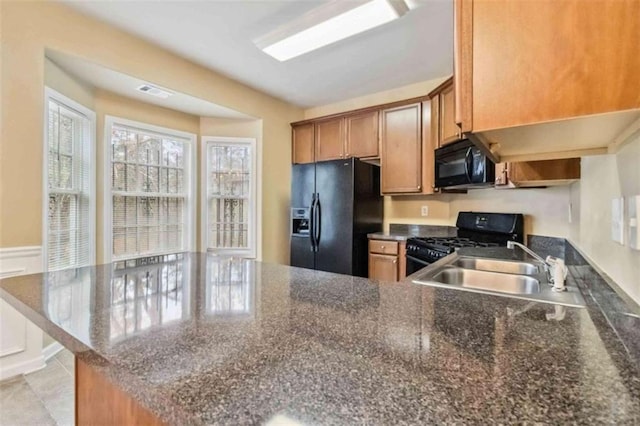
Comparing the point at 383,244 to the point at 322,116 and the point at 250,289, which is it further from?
the point at 250,289

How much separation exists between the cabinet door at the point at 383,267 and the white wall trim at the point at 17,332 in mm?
2860

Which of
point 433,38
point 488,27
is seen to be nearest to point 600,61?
point 488,27

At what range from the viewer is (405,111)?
353cm

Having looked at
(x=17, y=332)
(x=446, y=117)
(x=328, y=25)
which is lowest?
(x=17, y=332)

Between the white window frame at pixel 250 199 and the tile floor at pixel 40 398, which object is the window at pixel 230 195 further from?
the tile floor at pixel 40 398

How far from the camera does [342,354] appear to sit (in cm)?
62

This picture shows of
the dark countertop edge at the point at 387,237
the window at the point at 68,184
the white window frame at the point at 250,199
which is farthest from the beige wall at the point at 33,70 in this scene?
the dark countertop edge at the point at 387,237

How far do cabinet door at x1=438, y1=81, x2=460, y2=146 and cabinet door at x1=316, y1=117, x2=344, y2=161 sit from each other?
1234mm

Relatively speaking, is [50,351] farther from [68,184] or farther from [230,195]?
[230,195]

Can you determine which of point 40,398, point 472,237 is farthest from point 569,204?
point 40,398

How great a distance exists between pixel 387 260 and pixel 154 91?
2899 millimetres

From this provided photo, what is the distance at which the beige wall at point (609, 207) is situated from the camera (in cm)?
78

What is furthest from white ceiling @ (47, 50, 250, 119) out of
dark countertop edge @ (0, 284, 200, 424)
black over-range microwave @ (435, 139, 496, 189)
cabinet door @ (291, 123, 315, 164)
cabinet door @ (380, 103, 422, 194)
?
dark countertop edge @ (0, 284, 200, 424)

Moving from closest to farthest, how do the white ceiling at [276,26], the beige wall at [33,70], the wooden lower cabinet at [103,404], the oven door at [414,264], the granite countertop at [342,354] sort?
the granite countertop at [342,354], the wooden lower cabinet at [103,404], the beige wall at [33,70], the white ceiling at [276,26], the oven door at [414,264]
